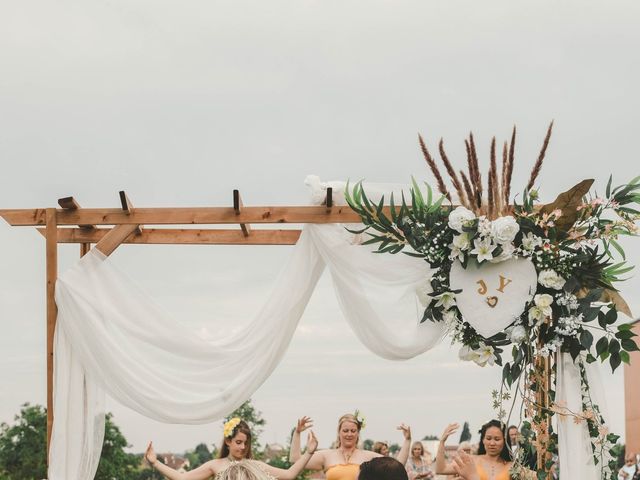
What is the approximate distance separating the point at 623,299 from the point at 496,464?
1.29 m

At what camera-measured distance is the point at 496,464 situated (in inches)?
251

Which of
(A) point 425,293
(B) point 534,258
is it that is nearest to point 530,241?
(B) point 534,258

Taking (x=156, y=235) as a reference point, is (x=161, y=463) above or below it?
below

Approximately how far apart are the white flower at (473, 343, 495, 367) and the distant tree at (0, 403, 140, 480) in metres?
12.9

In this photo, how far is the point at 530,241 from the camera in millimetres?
5941

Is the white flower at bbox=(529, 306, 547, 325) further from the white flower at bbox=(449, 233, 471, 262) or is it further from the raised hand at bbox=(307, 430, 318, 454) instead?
the raised hand at bbox=(307, 430, 318, 454)

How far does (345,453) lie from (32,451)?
510 inches

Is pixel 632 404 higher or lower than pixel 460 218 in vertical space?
lower

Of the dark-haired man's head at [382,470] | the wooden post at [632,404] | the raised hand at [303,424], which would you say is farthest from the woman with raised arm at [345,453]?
the wooden post at [632,404]

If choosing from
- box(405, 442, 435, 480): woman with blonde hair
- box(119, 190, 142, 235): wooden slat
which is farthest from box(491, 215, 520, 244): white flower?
box(405, 442, 435, 480): woman with blonde hair

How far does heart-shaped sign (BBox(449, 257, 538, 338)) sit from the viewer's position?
5961 mm

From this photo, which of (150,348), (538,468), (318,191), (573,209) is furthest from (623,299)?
(150,348)

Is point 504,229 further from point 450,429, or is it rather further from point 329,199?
point 450,429

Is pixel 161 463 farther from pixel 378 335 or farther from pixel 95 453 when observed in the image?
pixel 378 335
